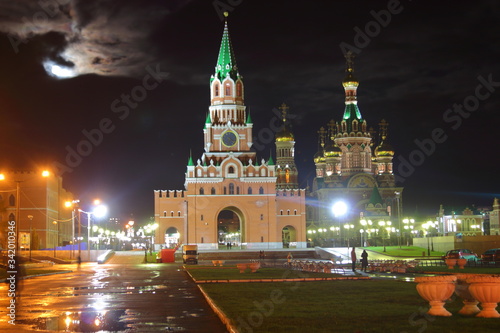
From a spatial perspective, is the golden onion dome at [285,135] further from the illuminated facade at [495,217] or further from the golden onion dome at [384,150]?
the illuminated facade at [495,217]

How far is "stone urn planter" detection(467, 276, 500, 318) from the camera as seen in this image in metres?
15.4

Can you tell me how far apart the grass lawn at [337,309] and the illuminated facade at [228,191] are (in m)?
62.1

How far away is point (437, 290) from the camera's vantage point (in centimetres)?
1611

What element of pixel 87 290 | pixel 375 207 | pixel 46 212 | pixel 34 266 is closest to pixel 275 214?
pixel 375 207

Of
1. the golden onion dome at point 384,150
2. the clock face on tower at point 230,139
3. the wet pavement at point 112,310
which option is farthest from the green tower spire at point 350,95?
the wet pavement at point 112,310

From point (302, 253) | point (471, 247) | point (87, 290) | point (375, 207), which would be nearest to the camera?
point (87, 290)

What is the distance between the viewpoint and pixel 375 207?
10481cm

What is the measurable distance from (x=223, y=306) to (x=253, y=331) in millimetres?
5006

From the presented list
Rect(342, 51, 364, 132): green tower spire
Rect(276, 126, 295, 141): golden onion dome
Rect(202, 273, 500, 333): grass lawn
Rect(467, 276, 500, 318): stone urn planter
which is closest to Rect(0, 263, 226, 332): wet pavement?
Rect(202, 273, 500, 333): grass lawn

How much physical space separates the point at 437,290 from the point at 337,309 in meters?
2.87

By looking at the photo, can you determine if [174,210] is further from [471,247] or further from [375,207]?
[471,247]

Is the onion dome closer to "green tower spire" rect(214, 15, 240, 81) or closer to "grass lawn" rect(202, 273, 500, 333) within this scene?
"green tower spire" rect(214, 15, 240, 81)

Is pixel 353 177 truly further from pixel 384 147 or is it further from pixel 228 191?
pixel 228 191

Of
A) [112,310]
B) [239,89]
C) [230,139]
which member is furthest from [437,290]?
[239,89]
